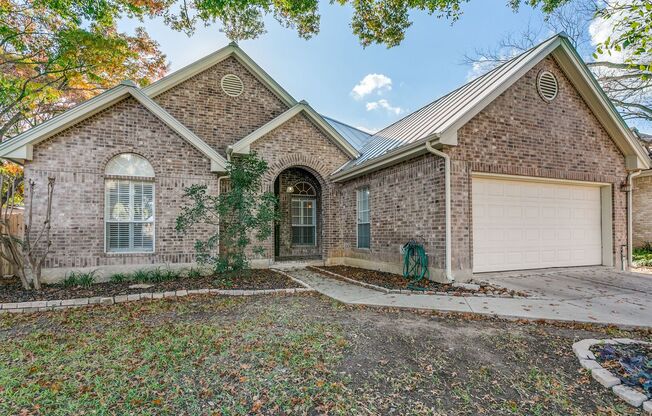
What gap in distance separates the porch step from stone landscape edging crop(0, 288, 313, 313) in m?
3.19

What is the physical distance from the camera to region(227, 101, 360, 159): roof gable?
33.3 feet

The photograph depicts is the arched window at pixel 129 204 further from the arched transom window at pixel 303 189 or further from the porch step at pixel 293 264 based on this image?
the arched transom window at pixel 303 189

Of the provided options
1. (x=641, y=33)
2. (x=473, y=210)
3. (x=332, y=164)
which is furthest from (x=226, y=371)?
(x=332, y=164)

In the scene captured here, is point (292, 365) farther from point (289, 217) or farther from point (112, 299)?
point (289, 217)

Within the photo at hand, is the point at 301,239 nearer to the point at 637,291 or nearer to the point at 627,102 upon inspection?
the point at 637,291

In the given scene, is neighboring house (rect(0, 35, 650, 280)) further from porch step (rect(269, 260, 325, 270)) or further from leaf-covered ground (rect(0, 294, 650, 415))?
leaf-covered ground (rect(0, 294, 650, 415))

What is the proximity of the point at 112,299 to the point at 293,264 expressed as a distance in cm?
542

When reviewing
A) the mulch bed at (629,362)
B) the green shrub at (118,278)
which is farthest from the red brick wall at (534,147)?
the green shrub at (118,278)

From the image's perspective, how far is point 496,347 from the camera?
409cm

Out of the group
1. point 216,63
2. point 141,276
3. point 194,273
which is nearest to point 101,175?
point 141,276

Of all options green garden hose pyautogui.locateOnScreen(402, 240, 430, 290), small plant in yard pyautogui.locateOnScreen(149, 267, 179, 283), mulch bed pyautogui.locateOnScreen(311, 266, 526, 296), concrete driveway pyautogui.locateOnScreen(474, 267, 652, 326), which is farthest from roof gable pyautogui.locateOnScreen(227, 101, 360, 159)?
concrete driveway pyautogui.locateOnScreen(474, 267, 652, 326)

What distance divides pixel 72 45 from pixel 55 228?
702cm

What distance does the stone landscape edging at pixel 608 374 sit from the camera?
2898mm

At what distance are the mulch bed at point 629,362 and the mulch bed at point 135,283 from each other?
5531 mm
